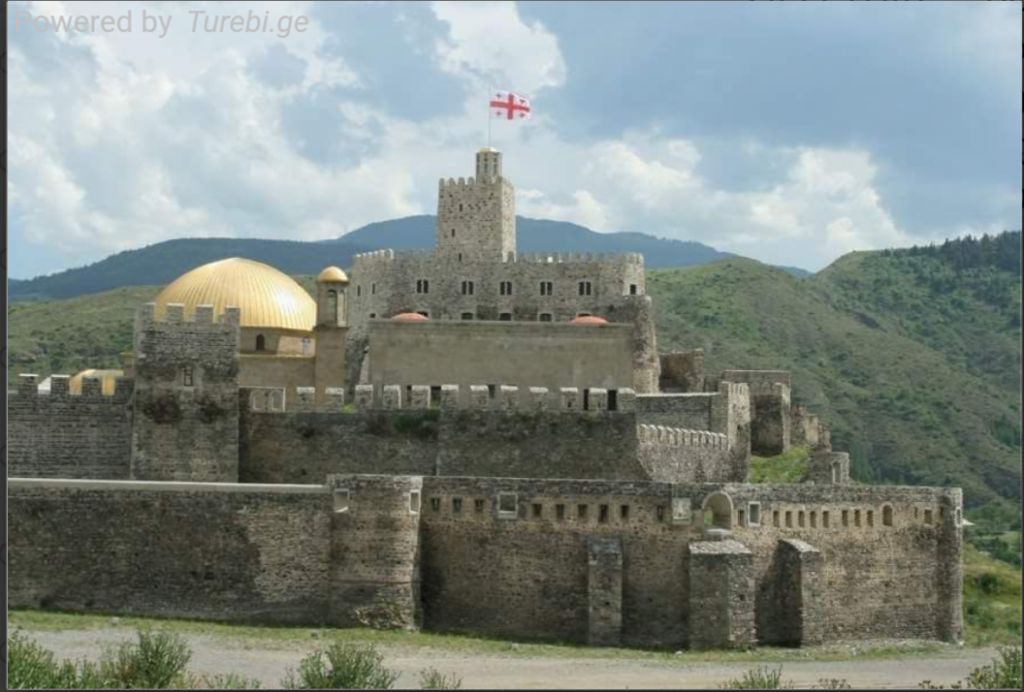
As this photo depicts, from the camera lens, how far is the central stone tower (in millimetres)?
58750

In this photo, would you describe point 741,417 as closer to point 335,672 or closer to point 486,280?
point 486,280

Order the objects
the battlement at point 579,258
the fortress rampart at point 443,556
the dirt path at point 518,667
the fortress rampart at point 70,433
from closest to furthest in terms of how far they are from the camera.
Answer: the dirt path at point 518,667
the fortress rampart at point 443,556
the fortress rampart at point 70,433
the battlement at point 579,258

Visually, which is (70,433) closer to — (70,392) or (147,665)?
(70,392)

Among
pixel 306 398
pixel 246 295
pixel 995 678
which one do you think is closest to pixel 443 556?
pixel 306 398

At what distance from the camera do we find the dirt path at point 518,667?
105 ft

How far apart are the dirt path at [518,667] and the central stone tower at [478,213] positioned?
2520cm

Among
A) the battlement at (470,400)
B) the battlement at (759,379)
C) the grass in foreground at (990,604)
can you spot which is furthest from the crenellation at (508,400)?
the battlement at (759,379)

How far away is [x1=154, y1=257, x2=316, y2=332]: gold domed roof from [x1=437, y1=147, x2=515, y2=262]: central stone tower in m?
8.35

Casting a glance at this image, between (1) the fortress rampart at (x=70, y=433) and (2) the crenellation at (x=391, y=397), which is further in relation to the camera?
(2) the crenellation at (x=391, y=397)

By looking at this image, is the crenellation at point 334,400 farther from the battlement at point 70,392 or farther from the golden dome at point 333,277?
the golden dome at point 333,277

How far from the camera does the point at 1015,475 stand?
10081 cm

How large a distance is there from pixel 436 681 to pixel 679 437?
17.2 meters

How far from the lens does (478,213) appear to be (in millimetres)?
59062

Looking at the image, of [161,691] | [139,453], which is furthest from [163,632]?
[139,453]
